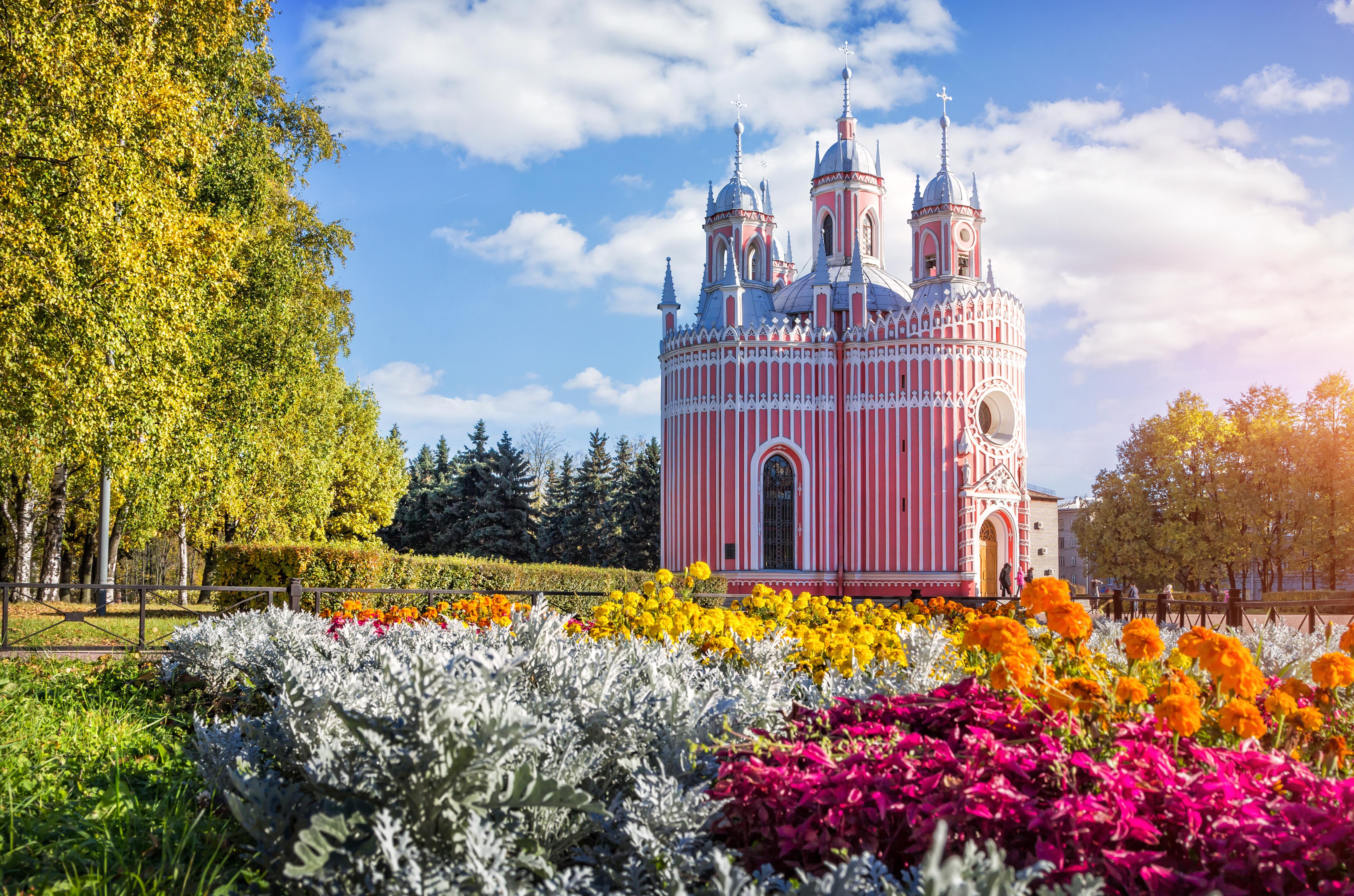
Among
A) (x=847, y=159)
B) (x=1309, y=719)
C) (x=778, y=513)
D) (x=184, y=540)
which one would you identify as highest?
(x=847, y=159)

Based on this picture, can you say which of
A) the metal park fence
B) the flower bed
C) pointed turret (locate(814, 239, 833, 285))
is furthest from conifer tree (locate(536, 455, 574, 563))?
the flower bed

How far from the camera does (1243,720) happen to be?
9.63 ft

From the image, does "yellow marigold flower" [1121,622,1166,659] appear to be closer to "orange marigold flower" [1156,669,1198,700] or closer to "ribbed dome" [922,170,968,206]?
"orange marigold flower" [1156,669,1198,700]

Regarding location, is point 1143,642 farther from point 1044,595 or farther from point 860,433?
point 860,433

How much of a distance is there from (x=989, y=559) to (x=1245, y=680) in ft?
82.0

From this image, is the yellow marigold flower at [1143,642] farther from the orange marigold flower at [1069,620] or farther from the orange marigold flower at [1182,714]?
the orange marigold flower at [1182,714]

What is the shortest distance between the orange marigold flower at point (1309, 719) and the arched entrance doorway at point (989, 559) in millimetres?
24060

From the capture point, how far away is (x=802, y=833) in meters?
2.58

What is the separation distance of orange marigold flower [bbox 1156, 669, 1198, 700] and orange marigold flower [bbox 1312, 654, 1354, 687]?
15.3 inches

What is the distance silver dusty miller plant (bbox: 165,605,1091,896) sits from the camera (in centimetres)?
244

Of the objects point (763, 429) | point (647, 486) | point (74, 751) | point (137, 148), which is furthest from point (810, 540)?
point (74, 751)

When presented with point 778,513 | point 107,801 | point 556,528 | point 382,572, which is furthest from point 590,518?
point 107,801

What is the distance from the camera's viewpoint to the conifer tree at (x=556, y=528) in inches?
1613

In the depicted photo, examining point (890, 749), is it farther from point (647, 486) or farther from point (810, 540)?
point (647, 486)
